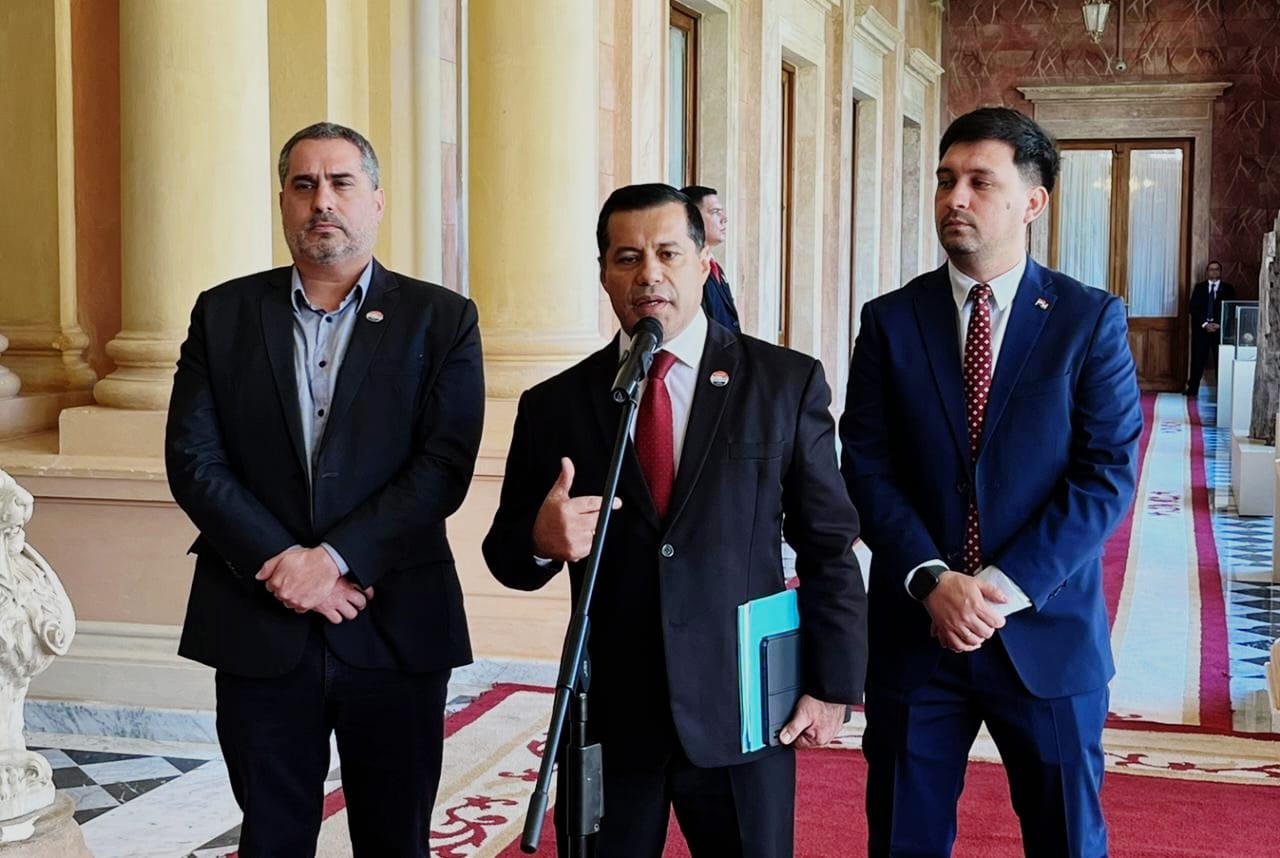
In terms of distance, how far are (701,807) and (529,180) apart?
13.7 feet

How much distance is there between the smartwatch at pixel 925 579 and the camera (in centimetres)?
280

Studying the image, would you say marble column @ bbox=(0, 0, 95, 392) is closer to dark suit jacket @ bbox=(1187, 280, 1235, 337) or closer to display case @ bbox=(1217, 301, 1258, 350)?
display case @ bbox=(1217, 301, 1258, 350)

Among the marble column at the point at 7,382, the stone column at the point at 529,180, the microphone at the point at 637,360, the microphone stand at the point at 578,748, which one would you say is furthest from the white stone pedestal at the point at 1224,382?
the microphone stand at the point at 578,748

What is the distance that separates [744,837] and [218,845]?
2.20 metres

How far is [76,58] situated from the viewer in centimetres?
581

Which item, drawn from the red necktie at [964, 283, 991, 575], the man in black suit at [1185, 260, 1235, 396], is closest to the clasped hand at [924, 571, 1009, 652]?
the red necktie at [964, 283, 991, 575]

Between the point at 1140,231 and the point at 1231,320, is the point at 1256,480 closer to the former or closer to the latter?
the point at 1231,320

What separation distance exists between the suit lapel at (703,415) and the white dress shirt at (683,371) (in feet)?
0.05

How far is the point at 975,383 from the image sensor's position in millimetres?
2902

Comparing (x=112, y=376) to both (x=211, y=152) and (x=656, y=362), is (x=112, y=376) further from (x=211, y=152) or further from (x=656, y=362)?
(x=656, y=362)

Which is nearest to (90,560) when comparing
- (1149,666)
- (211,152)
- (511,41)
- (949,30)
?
(211,152)

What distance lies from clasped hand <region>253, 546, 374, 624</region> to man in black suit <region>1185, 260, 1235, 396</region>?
64.3ft

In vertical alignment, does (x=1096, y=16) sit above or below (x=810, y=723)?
above

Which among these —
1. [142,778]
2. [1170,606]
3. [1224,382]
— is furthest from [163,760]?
[1224,382]
